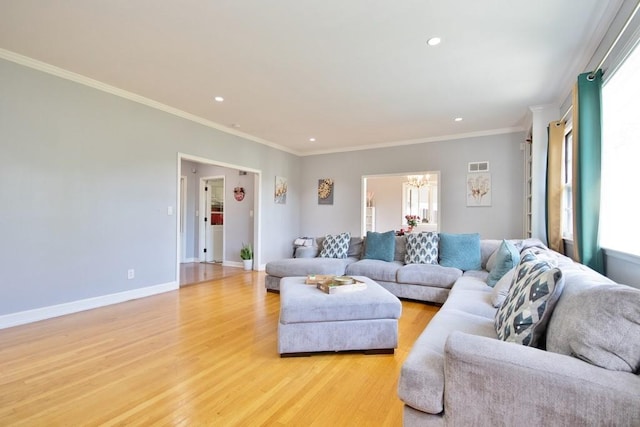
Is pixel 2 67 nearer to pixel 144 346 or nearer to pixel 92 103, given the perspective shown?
pixel 92 103

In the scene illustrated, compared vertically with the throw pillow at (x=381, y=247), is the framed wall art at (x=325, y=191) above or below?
above

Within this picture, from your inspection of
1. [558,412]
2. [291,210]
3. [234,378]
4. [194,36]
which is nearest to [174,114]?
[194,36]

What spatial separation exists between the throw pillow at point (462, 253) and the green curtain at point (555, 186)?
0.78 m

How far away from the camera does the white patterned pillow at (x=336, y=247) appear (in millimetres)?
4656

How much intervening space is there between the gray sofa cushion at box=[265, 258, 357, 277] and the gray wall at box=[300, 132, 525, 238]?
2.34 metres

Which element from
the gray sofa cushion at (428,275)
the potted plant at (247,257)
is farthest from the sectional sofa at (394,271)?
the potted plant at (247,257)

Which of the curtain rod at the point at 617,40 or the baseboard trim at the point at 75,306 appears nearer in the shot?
the curtain rod at the point at 617,40

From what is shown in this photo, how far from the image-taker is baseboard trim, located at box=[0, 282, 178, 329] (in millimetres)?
2936

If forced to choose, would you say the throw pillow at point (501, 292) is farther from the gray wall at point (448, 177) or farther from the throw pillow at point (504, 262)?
the gray wall at point (448, 177)

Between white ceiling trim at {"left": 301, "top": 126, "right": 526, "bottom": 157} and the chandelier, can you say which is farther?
the chandelier

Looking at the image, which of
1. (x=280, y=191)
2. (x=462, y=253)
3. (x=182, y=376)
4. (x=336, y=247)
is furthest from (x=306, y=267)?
(x=280, y=191)

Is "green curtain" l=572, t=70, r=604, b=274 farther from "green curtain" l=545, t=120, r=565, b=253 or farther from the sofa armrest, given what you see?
the sofa armrest

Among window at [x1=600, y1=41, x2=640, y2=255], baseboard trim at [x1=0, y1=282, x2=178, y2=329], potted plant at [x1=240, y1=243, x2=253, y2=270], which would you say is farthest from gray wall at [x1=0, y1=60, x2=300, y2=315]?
window at [x1=600, y1=41, x2=640, y2=255]

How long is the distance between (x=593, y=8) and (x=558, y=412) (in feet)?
8.73
